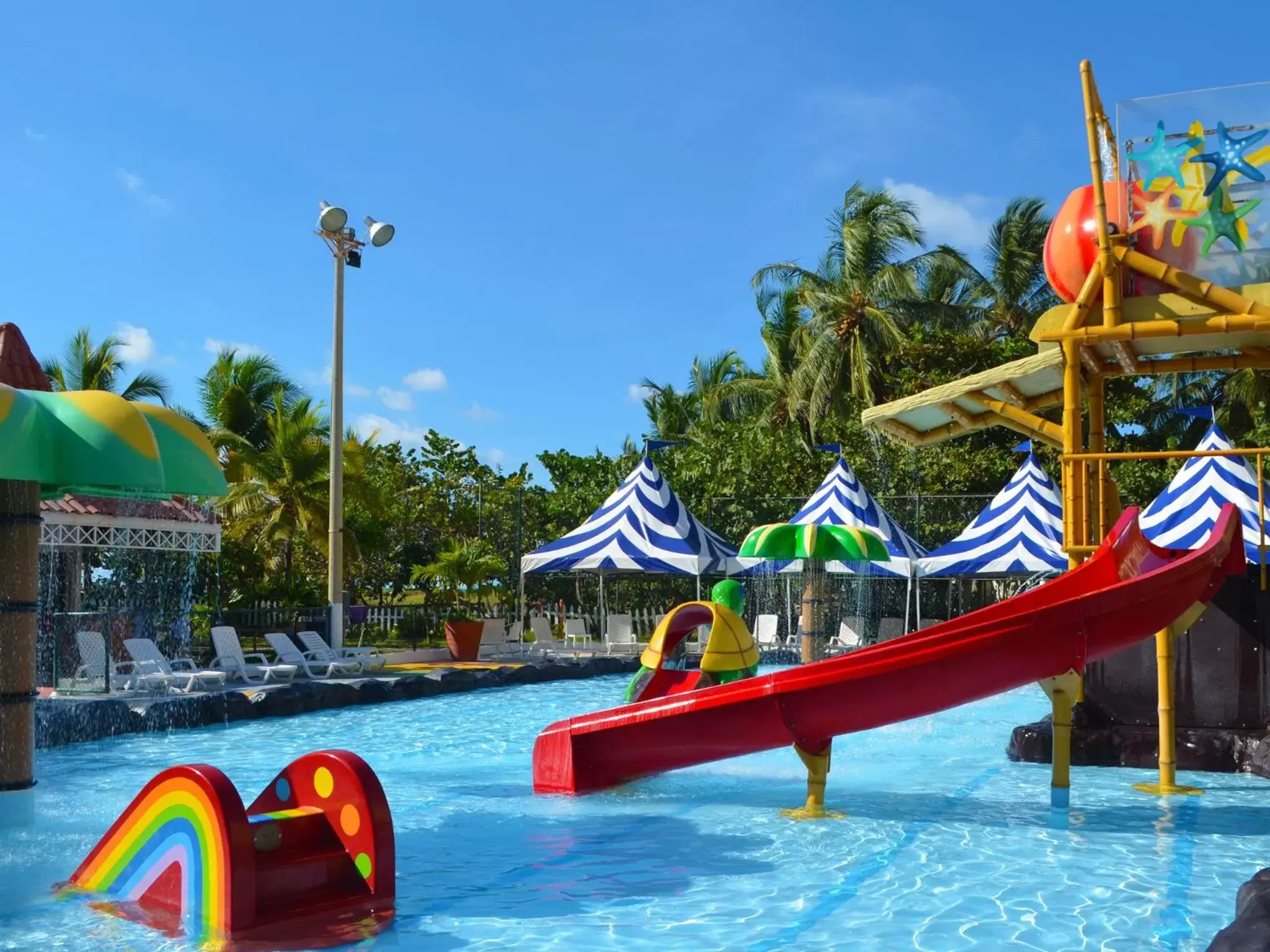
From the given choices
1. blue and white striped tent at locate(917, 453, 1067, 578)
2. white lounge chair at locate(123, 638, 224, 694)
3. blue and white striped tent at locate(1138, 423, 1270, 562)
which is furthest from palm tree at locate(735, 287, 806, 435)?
white lounge chair at locate(123, 638, 224, 694)

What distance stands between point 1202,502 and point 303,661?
12.7 meters

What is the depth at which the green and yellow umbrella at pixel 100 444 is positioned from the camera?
19.9 ft

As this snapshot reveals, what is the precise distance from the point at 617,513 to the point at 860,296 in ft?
47.9

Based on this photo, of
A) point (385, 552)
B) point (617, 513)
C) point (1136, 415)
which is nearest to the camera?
point (617, 513)

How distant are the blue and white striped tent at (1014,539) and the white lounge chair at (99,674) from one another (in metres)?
13.0

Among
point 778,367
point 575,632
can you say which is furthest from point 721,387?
point 575,632

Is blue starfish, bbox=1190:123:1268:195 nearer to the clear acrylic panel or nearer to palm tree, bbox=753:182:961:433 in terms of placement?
the clear acrylic panel

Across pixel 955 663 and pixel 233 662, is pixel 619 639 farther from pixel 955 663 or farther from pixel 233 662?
pixel 955 663

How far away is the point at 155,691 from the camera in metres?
14.5

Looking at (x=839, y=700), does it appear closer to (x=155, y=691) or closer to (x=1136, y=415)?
(x=155, y=691)

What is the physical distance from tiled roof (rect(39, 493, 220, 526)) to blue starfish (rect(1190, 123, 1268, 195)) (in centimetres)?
1104

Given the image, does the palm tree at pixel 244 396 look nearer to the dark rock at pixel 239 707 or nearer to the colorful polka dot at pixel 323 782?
the dark rock at pixel 239 707

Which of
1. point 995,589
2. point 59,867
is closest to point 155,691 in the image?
point 59,867

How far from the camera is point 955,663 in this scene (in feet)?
24.5
